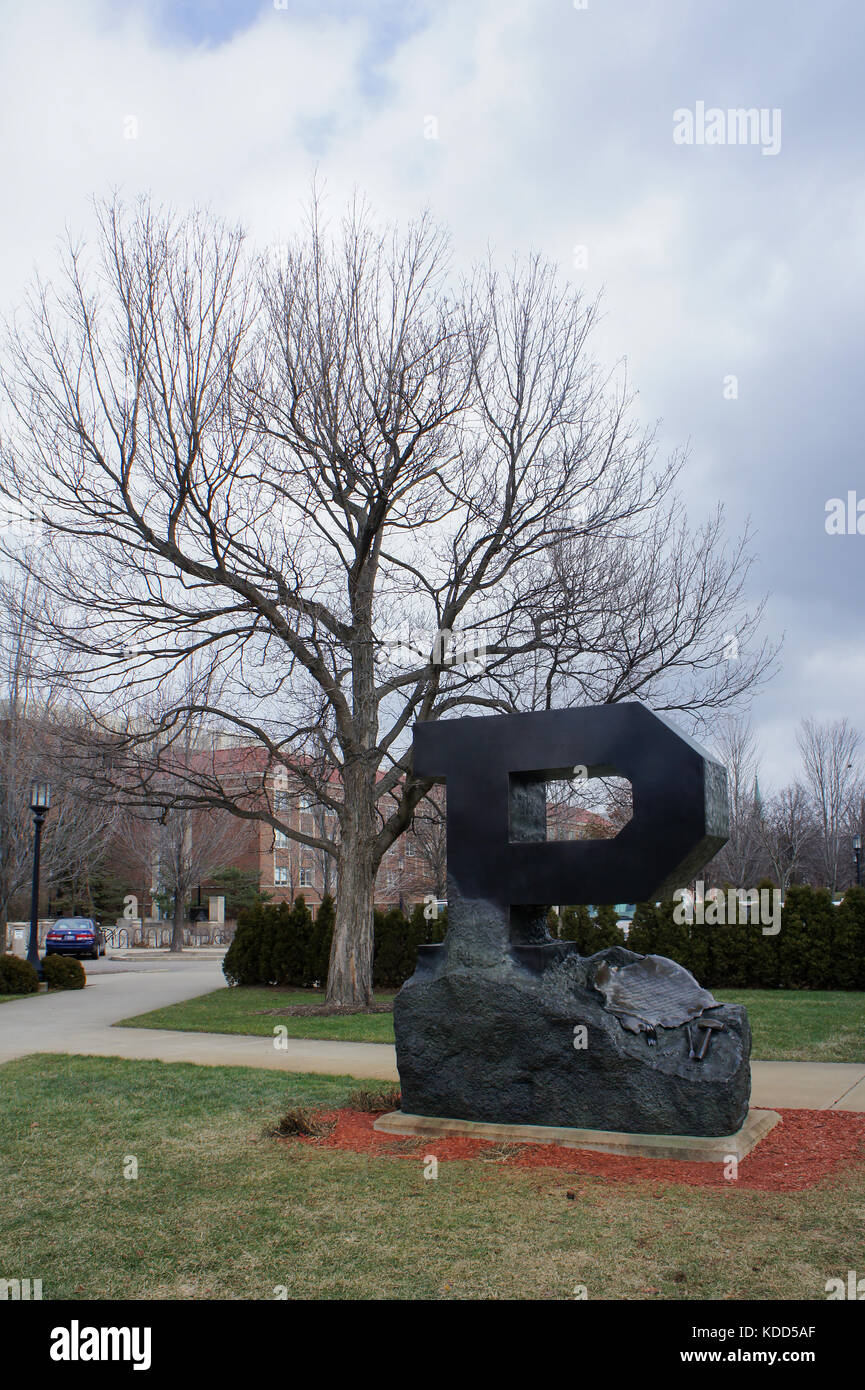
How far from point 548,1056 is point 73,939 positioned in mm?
30004

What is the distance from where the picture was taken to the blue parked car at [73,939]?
33.4m

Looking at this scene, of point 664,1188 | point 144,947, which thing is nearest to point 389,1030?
point 664,1188

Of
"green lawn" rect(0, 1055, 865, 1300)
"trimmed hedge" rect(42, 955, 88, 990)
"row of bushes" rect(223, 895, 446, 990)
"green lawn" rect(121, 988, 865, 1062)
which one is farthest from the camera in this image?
"trimmed hedge" rect(42, 955, 88, 990)

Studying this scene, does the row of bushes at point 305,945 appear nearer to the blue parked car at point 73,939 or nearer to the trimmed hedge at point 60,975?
the trimmed hedge at point 60,975

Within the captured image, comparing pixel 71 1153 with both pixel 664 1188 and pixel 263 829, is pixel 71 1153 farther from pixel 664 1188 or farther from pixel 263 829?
pixel 263 829

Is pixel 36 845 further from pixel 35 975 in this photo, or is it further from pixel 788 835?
pixel 788 835

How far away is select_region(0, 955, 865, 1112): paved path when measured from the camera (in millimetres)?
8531

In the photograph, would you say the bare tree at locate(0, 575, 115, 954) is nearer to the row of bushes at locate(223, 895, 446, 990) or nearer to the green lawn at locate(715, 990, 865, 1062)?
the row of bushes at locate(223, 895, 446, 990)

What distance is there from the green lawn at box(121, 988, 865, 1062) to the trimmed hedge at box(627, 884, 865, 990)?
1.91ft

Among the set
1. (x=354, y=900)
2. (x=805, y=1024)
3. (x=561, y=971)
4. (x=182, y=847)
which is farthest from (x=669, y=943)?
(x=182, y=847)

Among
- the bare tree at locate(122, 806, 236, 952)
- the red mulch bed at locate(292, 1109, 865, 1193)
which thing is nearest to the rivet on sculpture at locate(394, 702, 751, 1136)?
the red mulch bed at locate(292, 1109, 865, 1193)

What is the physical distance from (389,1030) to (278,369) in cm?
875

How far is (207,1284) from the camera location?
4215mm

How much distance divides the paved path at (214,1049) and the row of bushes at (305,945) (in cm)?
125
